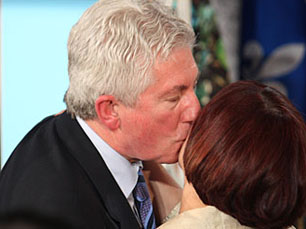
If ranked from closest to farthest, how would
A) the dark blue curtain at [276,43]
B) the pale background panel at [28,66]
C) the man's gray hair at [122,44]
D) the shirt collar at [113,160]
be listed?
the man's gray hair at [122,44]
the shirt collar at [113,160]
the pale background panel at [28,66]
the dark blue curtain at [276,43]

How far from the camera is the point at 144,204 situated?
137 centimetres

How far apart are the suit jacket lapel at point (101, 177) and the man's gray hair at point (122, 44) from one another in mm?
107

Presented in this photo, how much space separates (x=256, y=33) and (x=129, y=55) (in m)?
2.20

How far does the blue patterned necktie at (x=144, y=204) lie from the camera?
134cm

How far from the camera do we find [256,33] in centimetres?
325

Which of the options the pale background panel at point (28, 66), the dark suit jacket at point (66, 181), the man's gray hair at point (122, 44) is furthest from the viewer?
the pale background panel at point (28, 66)

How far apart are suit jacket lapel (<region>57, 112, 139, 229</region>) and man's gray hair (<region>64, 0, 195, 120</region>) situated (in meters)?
0.11

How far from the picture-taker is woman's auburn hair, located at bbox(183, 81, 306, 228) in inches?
43.7

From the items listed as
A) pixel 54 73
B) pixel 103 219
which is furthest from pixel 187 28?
pixel 54 73

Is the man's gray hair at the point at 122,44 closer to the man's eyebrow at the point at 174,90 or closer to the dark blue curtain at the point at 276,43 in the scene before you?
the man's eyebrow at the point at 174,90

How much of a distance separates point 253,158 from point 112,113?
1.21 ft

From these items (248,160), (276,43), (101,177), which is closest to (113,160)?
(101,177)

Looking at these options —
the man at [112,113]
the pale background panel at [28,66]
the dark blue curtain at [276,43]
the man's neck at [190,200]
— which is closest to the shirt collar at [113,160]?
the man at [112,113]

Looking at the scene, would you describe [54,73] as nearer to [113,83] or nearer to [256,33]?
[256,33]
